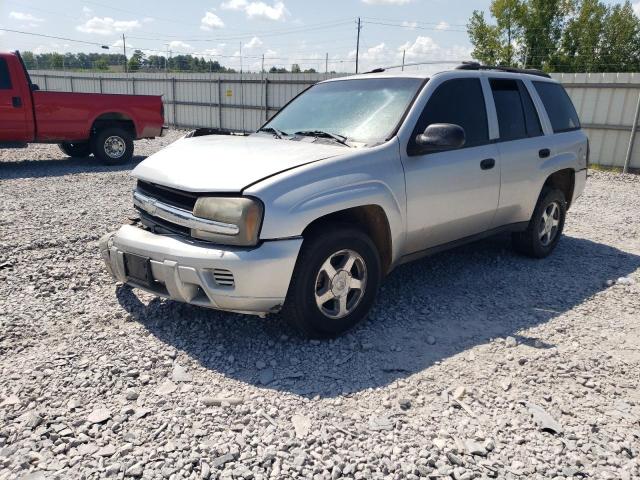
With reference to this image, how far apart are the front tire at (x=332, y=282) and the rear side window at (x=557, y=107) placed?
2.92 m

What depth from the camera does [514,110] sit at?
4918mm

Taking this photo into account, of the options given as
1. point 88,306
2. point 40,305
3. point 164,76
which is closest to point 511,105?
point 88,306

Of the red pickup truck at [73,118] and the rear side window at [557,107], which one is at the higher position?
the rear side window at [557,107]

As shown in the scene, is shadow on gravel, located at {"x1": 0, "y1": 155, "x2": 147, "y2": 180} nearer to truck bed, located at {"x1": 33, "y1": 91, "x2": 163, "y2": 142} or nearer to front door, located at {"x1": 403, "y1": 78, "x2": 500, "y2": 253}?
truck bed, located at {"x1": 33, "y1": 91, "x2": 163, "y2": 142}

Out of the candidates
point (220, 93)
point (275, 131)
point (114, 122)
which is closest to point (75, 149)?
point (114, 122)

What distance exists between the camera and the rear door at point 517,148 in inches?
185

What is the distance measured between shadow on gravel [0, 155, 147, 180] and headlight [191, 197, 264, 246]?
846 centimetres

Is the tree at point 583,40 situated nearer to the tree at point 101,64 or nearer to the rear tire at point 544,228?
the tree at point 101,64

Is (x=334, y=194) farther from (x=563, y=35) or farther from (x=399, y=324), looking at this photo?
(x=563, y=35)

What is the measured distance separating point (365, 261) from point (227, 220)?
1039mm

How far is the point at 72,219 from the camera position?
667cm

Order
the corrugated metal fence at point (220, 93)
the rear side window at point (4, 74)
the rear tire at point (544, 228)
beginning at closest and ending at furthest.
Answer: the rear tire at point (544, 228) < the rear side window at point (4, 74) < the corrugated metal fence at point (220, 93)

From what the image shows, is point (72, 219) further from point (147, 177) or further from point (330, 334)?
point (330, 334)

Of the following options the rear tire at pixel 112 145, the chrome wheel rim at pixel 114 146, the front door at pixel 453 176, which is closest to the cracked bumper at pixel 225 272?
the front door at pixel 453 176
